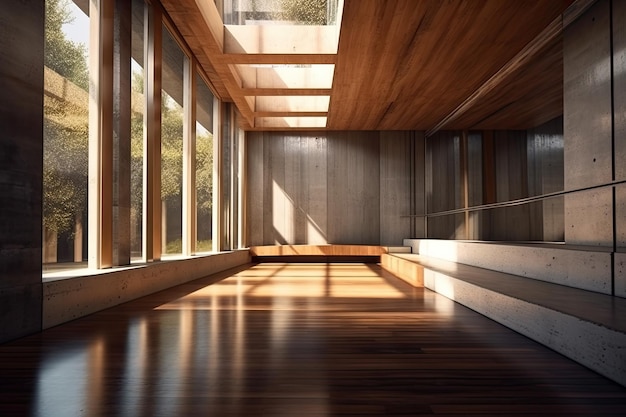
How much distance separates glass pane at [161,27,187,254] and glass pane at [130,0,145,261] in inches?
21.2

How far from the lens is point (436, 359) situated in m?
2.05

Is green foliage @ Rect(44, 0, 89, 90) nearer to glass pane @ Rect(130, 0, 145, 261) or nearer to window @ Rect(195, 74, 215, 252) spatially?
glass pane @ Rect(130, 0, 145, 261)

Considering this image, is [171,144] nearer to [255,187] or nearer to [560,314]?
[560,314]

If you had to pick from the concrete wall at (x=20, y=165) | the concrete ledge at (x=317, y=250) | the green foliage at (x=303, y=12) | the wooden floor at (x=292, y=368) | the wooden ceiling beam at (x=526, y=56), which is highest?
the green foliage at (x=303, y=12)

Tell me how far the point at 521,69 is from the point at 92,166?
15.2 ft

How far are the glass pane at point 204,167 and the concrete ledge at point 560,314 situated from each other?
11.8 ft

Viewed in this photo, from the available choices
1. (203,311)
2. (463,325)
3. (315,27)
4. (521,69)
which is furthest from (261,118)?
(463,325)

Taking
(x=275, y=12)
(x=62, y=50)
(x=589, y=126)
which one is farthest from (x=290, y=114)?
(x=62, y=50)

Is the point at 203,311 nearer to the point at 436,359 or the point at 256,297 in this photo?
the point at 256,297

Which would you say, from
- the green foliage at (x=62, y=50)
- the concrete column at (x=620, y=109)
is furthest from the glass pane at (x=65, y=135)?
the concrete column at (x=620, y=109)

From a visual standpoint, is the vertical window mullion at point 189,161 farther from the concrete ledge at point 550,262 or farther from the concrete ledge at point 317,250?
the concrete ledge at point 550,262

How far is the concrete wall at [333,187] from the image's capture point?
30.4 ft

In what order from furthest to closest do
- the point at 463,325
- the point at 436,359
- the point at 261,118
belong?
1. the point at 261,118
2. the point at 463,325
3. the point at 436,359

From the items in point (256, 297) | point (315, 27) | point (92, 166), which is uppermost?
point (315, 27)
